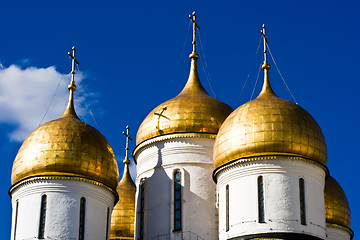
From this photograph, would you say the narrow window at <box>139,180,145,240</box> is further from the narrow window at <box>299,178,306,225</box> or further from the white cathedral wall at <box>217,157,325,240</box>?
the narrow window at <box>299,178,306,225</box>

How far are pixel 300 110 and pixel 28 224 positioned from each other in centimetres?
780

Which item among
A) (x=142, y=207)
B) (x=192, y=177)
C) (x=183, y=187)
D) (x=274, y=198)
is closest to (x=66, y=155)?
(x=142, y=207)

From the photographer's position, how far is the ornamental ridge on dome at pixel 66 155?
2569 centimetres

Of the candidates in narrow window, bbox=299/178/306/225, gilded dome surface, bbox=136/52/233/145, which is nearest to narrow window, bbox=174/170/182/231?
A: gilded dome surface, bbox=136/52/233/145

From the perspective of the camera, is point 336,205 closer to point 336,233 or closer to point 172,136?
point 336,233

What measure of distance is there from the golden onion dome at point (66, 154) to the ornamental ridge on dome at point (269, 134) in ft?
10.7

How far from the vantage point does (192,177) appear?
2706 cm

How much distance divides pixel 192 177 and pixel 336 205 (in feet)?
15.0

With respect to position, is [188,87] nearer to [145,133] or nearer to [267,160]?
[145,133]

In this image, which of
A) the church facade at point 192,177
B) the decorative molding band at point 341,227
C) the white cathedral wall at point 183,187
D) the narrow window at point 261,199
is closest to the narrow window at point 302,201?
the church facade at point 192,177

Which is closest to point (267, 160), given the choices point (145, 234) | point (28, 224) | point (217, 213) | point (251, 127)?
point (251, 127)

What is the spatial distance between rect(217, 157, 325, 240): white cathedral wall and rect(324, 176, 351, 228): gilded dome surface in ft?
12.4

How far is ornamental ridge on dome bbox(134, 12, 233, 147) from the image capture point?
27375 millimetres

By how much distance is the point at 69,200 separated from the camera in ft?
83.5
